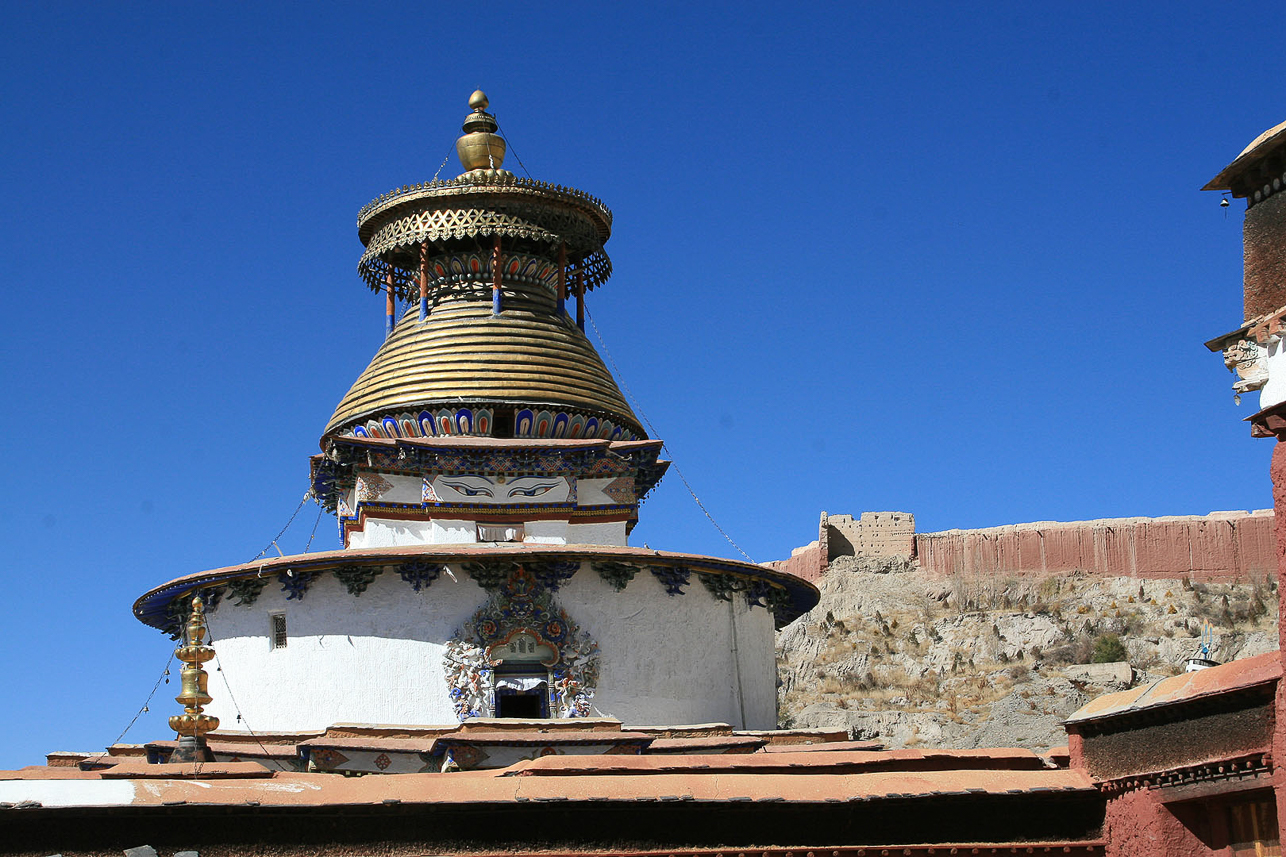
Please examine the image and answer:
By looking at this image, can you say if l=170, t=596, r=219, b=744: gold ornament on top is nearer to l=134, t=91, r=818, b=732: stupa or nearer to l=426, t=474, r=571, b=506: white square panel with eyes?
l=134, t=91, r=818, b=732: stupa

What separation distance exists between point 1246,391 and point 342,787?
936cm

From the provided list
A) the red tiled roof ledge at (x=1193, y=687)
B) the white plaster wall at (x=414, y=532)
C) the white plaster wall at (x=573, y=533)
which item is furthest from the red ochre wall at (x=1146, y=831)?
the white plaster wall at (x=414, y=532)

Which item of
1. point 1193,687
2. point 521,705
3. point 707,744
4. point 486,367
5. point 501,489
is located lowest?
point 707,744

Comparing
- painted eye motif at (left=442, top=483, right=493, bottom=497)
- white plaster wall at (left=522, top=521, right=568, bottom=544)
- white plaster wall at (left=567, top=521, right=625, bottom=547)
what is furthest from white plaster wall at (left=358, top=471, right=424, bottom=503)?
white plaster wall at (left=567, top=521, right=625, bottom=547)

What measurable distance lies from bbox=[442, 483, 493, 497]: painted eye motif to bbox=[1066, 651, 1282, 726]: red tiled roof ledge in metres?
12.2

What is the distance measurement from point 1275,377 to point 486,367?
15.9 m

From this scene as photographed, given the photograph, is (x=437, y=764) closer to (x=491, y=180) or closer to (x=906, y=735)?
(x=491, y=180)

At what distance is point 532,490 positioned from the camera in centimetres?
2602

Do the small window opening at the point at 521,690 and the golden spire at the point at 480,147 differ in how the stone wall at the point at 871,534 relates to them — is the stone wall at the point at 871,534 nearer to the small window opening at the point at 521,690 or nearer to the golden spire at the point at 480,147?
the golden spire at the point at 480,147

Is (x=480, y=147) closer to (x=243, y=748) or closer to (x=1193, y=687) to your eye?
(x=243, y=748)

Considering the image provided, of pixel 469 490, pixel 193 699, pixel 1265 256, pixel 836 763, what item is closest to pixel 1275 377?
pixel 1265 256

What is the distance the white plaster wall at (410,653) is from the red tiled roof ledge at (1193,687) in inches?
336

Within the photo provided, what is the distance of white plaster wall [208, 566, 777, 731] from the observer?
2266cm

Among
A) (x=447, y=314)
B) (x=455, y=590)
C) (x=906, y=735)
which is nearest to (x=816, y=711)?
(x=906, y=735)
